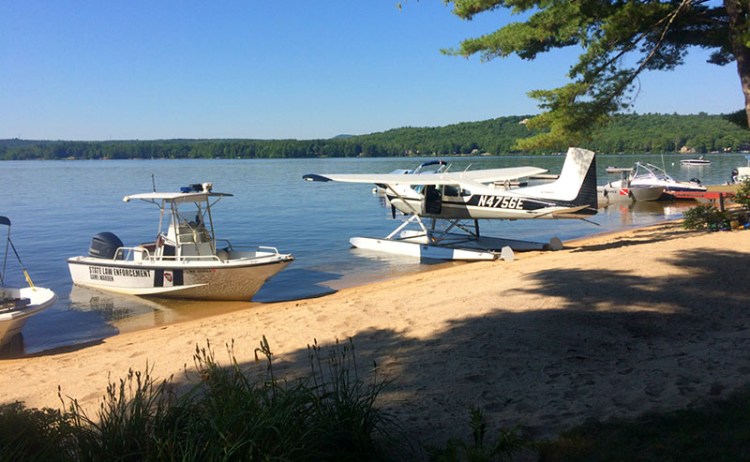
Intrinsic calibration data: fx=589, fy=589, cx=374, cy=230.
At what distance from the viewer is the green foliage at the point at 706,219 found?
15203 mm

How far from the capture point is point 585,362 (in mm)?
5402

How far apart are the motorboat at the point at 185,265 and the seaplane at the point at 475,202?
3.74 metres

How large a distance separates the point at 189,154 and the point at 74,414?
17988 centimetres

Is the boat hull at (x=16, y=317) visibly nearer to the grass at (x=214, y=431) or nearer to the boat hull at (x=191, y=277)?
the boat hull at (x=191, y=277)

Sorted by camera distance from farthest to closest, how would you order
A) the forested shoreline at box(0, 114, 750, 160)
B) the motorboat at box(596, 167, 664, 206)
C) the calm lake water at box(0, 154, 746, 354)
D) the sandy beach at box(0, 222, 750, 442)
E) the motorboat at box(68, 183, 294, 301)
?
1. the forested shoreline at box(0, 114, 750, 160)
2. the motorboat at box(596, 167, 664, 206)
3. the motorboat at box(68, 183, 294, 301)
4. the calm lake water at box(0, 154, 746, 354)
5. the sandy beach at box(0, 222, 750, 442)

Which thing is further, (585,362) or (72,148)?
(72,148)

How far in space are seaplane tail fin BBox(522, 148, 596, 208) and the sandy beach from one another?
4393mm

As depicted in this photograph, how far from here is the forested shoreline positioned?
11662cm

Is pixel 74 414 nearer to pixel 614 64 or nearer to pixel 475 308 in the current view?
pixel 475 308

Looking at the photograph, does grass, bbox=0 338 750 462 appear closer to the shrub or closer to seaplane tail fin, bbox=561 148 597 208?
seaplane tail fin, bbox=561 148 597 208

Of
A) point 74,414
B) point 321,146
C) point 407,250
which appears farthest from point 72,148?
point 74,414

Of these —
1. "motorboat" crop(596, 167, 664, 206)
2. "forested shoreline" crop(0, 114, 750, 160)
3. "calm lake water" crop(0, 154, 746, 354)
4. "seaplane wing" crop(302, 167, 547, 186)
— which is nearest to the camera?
"calm lake water" crop(0, 154, 746, 354)

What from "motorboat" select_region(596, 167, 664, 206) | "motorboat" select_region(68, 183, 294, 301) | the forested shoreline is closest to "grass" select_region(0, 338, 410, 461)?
"motorboat" select_region(68, 183, 294, 301)

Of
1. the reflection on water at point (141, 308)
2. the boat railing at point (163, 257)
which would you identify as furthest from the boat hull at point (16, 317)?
the boat railing at point (163, 257)
